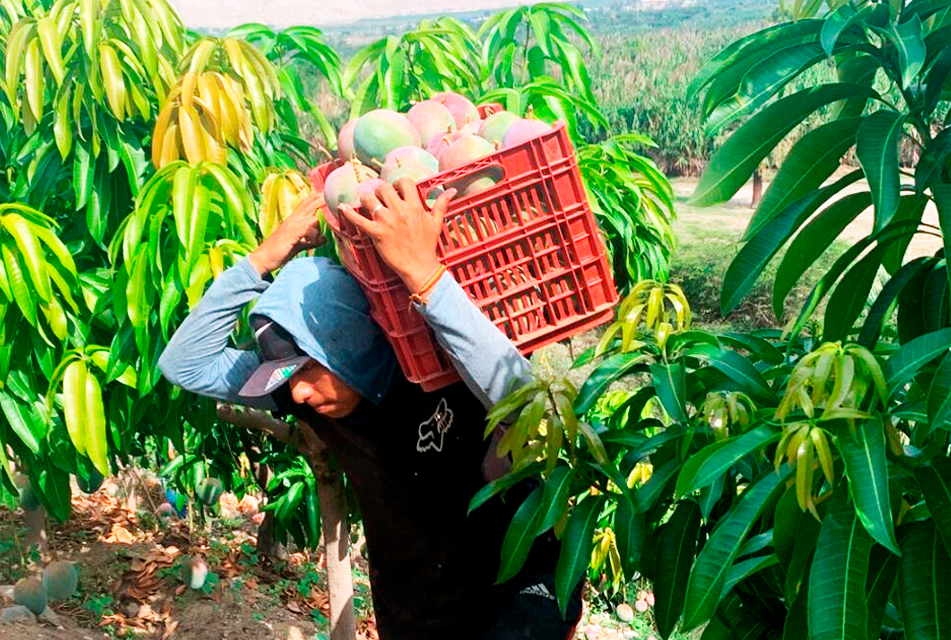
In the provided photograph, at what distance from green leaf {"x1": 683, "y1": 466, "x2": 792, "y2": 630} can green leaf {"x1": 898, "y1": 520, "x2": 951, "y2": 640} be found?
161 mm

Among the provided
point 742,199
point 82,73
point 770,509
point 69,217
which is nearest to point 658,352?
point 770,509

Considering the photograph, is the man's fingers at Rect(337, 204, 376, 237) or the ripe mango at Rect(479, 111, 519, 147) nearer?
the man's fingers at Rect(337, 204, 376, 237)

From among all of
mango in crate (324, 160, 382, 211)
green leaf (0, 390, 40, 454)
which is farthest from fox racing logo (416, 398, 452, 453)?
green leaf (0, 390, 40, 454)

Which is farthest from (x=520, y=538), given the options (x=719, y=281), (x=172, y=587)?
(x=719, y=281)

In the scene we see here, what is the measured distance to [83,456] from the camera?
2.58 meters

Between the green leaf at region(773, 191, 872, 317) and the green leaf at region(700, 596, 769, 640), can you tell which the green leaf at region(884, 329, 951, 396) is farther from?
the green leaf at region(700, 596, 769, 640)

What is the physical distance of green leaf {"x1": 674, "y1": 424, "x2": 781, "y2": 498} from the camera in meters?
1.28

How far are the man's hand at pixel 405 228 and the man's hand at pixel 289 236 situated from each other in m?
0.39

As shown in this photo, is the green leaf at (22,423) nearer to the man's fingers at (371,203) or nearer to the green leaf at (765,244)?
the man's fingers at (371,203)

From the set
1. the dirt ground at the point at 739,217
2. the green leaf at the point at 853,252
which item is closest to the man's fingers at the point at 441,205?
the green leaf at the point at 853,252

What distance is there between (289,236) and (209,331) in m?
0.22

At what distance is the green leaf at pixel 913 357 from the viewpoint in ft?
4.26

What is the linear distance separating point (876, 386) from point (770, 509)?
0.98 ft

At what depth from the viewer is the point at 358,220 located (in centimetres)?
161
